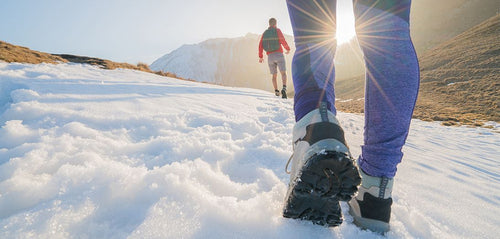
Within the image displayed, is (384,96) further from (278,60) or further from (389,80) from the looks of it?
(278,60)

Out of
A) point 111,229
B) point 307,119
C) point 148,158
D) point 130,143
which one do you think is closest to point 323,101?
point 307,119

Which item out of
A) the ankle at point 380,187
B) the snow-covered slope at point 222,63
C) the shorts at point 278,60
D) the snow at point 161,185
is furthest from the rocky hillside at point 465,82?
the snow-covered slope at point 222,63

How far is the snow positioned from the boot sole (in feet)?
0.24

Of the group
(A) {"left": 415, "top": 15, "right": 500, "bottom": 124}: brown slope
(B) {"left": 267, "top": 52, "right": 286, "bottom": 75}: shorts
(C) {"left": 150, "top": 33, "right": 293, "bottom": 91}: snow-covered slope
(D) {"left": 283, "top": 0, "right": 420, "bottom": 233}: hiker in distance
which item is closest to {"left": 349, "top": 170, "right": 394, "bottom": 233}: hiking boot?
(D) {"left": 283, "top": 0, "right": 420, "bottom": 233}: hiker in distance

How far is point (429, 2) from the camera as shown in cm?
6253

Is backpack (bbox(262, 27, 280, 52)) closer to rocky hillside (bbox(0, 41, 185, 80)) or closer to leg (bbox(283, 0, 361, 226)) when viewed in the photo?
rocky hillside (bbox(0, 41, 185, 80))

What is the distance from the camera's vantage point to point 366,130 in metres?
0.74

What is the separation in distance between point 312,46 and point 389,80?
1.00 feet

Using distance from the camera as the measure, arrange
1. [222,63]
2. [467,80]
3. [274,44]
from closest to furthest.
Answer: [274,44]
[467,80]
[222,63]

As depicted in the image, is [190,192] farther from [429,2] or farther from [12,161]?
[429,2]

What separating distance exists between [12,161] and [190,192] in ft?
2.15

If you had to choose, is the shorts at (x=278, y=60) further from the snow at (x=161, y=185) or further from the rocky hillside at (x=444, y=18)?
the rocky hillside at (x=444, y=18)

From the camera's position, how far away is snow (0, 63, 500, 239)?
0.60 m

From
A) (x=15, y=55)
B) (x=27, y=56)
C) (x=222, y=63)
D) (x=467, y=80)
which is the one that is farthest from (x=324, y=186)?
(x=222, y=63)
